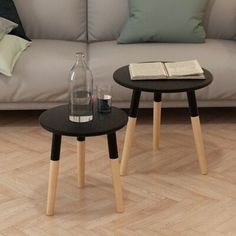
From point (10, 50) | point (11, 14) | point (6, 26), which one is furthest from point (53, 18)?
point (10, 50)

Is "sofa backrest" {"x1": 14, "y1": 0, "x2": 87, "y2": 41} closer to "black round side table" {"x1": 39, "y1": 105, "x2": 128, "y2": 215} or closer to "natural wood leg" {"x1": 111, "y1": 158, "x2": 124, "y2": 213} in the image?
"black round side table" {"x1": 39, "y1": 105, "x2": 128, "y2": 215}

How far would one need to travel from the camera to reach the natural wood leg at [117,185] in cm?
223

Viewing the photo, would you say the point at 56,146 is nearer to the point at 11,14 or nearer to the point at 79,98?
the point at 79,98

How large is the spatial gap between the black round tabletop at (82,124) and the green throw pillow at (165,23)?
120 centimetres

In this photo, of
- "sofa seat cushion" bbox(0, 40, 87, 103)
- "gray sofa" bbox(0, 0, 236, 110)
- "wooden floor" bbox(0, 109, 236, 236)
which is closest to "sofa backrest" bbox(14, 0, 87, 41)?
"gray sofa" bbox(0, 0, 236, 110)

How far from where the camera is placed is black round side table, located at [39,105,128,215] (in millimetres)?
2137

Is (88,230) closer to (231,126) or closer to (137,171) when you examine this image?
(137,171)

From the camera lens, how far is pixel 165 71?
2.61 m

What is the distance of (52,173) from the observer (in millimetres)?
2230

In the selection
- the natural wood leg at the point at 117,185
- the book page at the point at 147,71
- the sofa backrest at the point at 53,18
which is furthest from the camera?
the sofa backrest at the point at 53,18

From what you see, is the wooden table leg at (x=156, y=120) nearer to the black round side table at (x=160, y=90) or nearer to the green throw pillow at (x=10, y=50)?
the black round side table at (x=160, y=90)

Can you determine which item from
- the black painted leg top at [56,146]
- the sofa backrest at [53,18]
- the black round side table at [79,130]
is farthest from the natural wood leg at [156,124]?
the sofa backrest at [53,18]

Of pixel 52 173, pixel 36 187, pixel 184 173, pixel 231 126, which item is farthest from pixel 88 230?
pixel 231 126

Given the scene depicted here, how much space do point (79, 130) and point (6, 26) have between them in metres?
1.40
